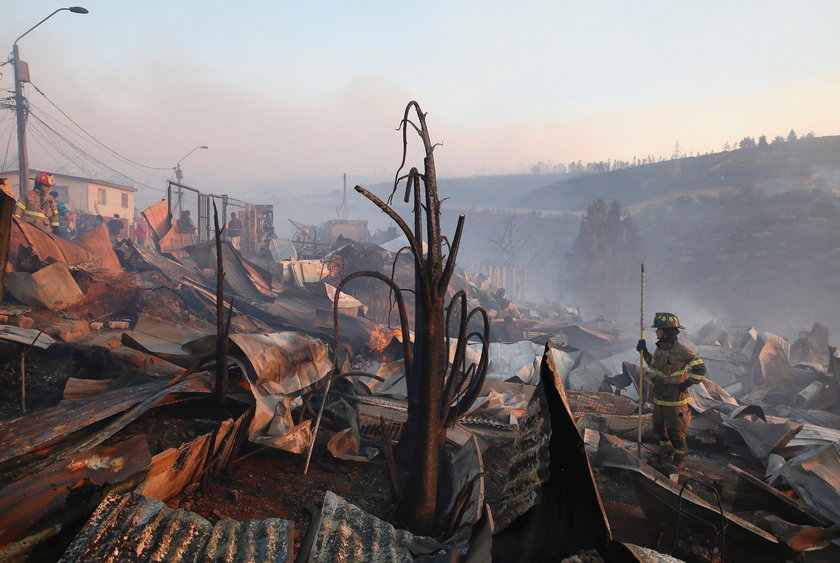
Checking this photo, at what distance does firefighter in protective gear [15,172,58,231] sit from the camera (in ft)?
31.1

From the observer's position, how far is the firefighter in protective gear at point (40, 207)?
9469 millimetres

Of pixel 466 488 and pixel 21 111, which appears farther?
pixel 21 111

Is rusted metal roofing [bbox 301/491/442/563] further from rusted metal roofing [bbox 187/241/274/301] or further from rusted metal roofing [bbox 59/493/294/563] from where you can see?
rusted metal roofing [bbox 187/241/274/301]

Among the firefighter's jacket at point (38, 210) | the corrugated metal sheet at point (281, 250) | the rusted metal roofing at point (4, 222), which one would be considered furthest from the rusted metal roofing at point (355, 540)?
the corrugated metal sheet at point (281, 250)

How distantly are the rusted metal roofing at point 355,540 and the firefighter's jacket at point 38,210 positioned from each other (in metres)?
9.87

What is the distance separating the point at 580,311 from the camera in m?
27.5

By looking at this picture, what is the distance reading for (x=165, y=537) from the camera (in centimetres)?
200

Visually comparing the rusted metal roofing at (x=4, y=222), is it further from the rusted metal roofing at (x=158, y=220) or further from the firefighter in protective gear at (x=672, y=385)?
the rusted metal roofing at (x=158, y=220)

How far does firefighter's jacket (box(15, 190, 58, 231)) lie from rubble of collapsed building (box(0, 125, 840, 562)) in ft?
2.45

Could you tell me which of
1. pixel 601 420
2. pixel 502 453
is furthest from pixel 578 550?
pixel 601 420

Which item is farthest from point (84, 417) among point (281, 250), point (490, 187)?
point (490, 187)

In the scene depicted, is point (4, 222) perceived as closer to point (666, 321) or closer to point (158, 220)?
point (666, 321)

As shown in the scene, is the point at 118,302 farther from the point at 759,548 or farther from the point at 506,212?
the point at 506,212

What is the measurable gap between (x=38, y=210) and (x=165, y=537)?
1073 centimetres
